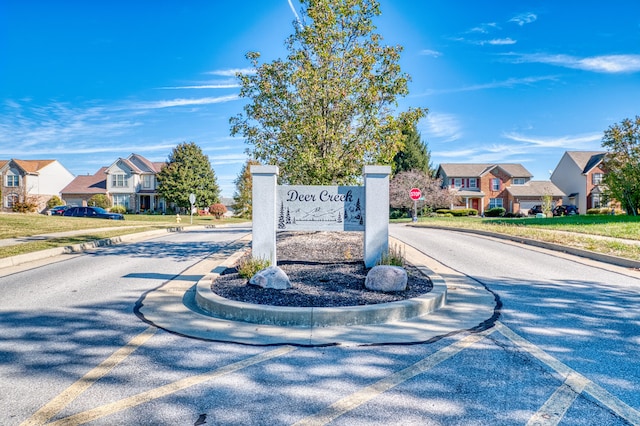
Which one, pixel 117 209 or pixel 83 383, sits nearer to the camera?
pixel 83 383

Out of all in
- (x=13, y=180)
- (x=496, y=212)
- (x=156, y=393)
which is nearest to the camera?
(x=156, y=393)

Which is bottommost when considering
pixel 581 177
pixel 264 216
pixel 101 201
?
pixel 264 216

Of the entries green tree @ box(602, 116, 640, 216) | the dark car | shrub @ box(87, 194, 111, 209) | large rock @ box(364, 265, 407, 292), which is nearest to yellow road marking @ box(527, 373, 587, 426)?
large rock @ box(364, 265, 407, 292)

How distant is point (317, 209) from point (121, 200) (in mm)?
51702

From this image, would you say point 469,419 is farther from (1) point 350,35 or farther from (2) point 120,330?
(1) point 350,35

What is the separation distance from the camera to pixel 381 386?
3.45m

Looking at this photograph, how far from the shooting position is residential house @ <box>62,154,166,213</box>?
52844mm

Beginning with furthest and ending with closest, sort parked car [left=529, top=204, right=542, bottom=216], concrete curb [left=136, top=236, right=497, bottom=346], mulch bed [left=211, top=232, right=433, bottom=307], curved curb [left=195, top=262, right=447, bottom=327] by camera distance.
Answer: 1. parked car [left=529, top=204, right=542, bottom=216]
2. mulch bed [left=211, top=232, right=433, bottom=307]
3. curved curb [left=195, top=262, right=447, bottom=327]
4. concrete curb [left=136, top=236, right=497, bottom=346]

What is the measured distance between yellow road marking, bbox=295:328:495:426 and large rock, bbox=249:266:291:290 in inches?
105

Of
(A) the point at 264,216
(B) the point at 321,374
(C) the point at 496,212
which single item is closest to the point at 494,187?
(C) the point at 496,212

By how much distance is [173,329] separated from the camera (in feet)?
16.4

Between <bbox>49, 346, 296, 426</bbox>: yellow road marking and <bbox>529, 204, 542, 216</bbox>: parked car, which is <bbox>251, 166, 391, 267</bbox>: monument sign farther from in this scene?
<bbox>529, 204, 542, 216</bbox>: parked car

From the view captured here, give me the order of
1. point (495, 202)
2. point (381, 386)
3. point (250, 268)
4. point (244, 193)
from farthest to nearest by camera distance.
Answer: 1. point (495, 202)
2. point (244, 193)
3. point (250, 268)
4. point (381, 386)

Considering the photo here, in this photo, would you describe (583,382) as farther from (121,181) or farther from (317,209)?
(121,181)
